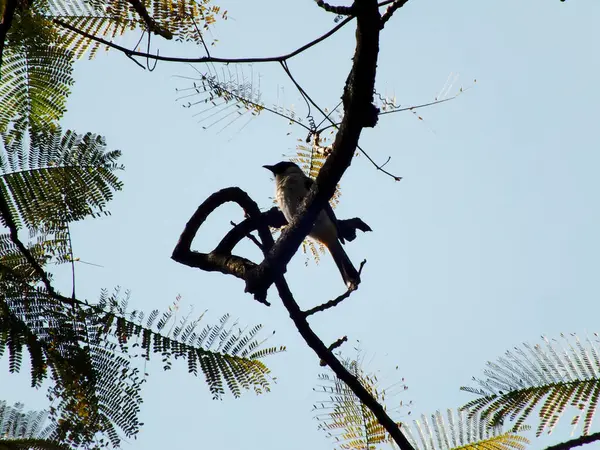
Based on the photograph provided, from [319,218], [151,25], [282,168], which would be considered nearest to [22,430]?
[151,25]

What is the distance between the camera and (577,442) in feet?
8.01

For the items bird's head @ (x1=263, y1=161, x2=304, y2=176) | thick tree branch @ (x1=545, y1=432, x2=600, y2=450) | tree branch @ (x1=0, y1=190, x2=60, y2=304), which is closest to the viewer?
thick tree branch @ (x1=545, y1=432, x2=600, y2=450)

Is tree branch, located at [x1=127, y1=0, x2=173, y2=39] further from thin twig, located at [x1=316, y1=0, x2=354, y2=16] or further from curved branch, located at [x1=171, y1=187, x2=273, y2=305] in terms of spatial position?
thin twig, located at [x1=316, y1=0, x2=354, y2=16]

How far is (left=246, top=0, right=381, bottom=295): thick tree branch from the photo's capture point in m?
2.66

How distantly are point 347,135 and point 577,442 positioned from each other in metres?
1.35

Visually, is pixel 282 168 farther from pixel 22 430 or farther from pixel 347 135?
pixel 22 430

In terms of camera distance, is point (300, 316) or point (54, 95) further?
point (54, 95)

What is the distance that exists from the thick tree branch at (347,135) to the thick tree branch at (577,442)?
4.26 ft

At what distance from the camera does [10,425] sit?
8.67ft

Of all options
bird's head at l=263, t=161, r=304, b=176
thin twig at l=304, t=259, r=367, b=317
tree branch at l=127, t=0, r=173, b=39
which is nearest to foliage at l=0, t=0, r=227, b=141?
tree branch at l=127, t=0, r=173, b=39

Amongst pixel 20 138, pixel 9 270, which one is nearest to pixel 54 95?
pixel 20 138

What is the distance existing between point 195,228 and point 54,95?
38.9 inches

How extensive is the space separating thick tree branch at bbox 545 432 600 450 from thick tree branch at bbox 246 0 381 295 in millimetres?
1298

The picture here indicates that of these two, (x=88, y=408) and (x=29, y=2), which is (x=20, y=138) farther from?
(x=88, y=408)
